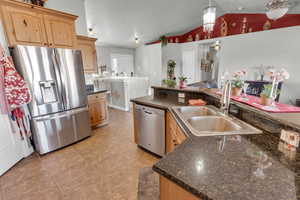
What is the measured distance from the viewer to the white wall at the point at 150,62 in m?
6.12

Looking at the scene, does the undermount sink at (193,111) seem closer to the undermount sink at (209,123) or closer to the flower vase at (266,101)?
the undermount sink at (209,123)

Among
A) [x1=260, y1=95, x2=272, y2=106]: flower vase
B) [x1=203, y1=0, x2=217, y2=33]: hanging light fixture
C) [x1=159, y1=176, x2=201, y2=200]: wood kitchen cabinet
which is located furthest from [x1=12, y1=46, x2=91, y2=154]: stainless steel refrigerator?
[x1=260, y1=95, x2=272, y2=106]: flower vase

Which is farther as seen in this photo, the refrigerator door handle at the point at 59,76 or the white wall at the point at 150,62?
the white wall at the point at 150,62

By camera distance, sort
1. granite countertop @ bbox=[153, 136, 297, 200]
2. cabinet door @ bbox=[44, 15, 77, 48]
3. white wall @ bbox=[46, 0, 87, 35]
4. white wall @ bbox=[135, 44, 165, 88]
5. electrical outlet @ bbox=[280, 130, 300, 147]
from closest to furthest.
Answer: granite countertop @ bbox=[153, 136, 297, 200], electrical outlet @ bbox=[280, 130, 300, 147], cabinet door @ bbox=[44, 15, 77, 48], white wall @ bbox=[46, 0, 87, 35], white wall @ bbox=[135, 44, 165, 88]

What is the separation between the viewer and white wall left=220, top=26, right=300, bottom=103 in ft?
10.1

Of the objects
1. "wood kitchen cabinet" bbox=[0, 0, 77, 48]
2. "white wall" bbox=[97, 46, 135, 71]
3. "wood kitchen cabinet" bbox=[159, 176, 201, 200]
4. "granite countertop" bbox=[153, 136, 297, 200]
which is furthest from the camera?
"white wall" bbox=[97, 46, 135, 71]

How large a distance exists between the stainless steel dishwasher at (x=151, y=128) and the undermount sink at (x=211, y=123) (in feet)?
1.33

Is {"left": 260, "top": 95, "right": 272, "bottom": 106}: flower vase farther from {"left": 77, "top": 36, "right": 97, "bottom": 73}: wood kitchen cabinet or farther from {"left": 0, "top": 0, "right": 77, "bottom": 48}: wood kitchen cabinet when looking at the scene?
{"left": 77, "top": 36, "right": 97, "bottom": 73}: wood kitchen cabinet

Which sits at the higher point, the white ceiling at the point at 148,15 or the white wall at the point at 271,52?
the white ceiling at the point at 148,15

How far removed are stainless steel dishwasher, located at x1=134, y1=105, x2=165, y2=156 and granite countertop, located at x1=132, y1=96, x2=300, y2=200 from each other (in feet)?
3.31

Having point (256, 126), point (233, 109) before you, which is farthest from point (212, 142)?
point (233, 109)

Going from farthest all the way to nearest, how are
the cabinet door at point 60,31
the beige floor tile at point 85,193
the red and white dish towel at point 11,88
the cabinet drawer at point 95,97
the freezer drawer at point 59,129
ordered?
the cabinet drawer at point 95,97, the cabinet door at point 60,31, the freezer drawer at point 59,129, the red and white dish towel at point 11,88, the beige floor tile at point 85,193

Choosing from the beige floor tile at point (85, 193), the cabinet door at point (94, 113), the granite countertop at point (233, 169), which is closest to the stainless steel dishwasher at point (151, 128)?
the beige floor tile at point (85, 193)

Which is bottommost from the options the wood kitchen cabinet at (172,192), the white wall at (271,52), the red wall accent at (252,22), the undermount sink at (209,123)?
the wood kitchen cabinet at (172,192)
